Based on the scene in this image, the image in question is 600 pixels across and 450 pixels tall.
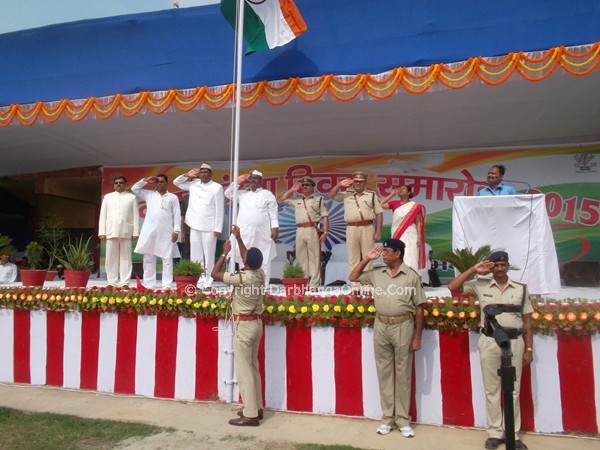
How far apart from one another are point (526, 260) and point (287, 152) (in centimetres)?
473

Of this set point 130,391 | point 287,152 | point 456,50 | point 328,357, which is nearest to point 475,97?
point 456,50

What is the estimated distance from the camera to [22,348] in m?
5.00

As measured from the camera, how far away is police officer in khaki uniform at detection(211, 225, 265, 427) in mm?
3781

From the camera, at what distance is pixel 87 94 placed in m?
5.72

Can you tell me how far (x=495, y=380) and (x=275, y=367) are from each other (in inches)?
71.8

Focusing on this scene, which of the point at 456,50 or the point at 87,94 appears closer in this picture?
the point at 456,50

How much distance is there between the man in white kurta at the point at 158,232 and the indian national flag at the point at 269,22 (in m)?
1.97

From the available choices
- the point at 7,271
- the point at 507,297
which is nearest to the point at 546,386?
the point at 507,297

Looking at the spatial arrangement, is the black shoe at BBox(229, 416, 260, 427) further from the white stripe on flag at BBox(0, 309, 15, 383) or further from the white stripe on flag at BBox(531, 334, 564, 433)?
the white stripe on flag at BBox(0, 309, 15, 383)

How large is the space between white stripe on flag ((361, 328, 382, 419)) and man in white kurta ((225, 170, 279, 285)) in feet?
5.72

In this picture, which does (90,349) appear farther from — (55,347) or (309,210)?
(309,210)

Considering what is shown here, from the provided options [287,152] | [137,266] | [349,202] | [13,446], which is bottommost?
[13,446]

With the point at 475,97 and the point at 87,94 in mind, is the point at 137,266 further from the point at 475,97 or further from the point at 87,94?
the point at 475,97

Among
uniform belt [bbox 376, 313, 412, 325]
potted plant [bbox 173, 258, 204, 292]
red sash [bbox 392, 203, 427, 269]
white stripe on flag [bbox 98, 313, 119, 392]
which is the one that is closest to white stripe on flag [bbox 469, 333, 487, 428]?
uniform belt [bbox 376, 313, 412, 325]
